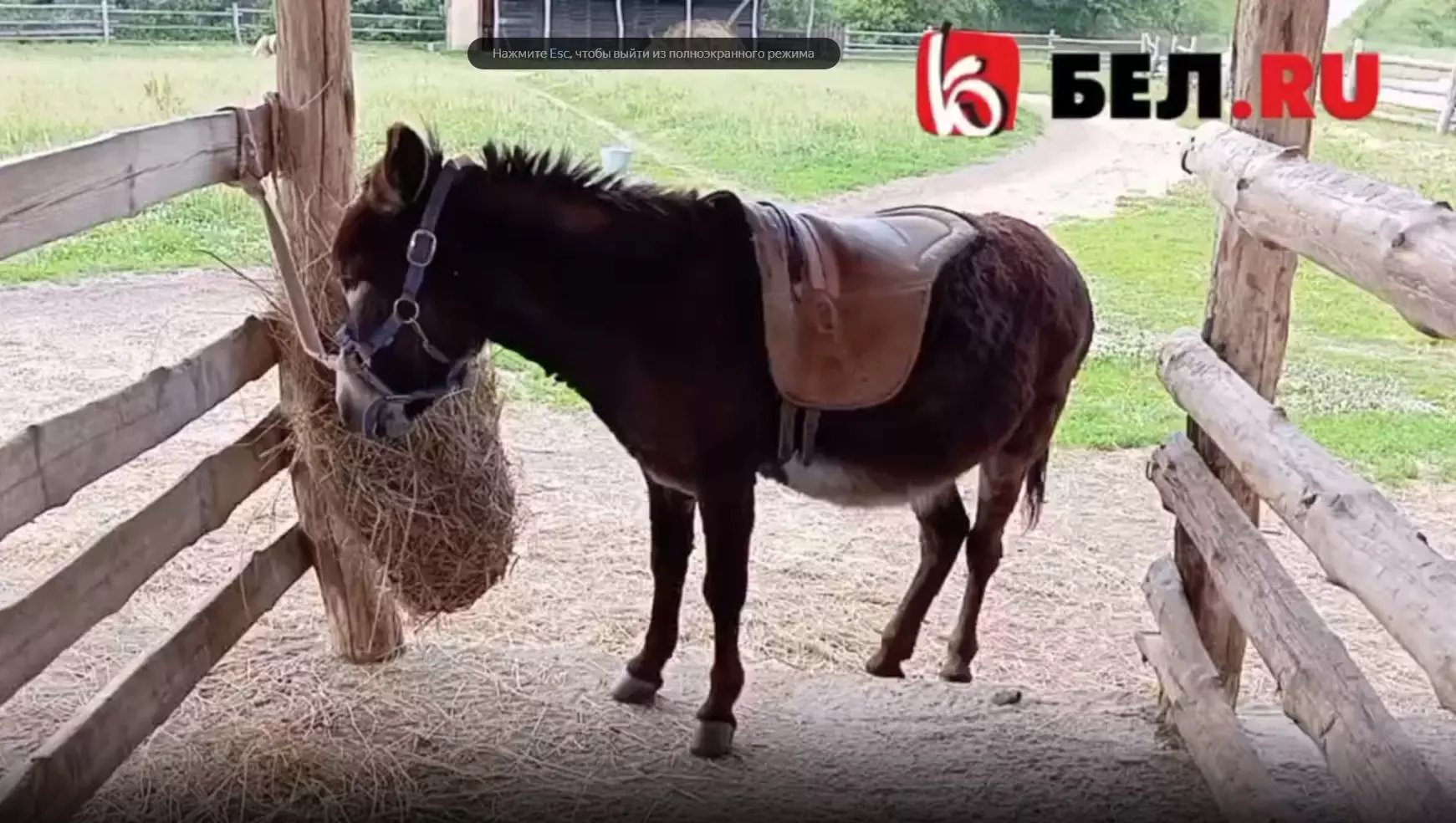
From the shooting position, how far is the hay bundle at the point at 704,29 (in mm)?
2475

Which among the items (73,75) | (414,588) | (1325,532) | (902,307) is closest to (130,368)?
(73,75)

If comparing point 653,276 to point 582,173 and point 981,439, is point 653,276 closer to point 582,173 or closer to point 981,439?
point 582,173

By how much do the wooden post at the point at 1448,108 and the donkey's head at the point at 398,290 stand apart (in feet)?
9.99

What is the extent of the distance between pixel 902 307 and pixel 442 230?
898 millimetres

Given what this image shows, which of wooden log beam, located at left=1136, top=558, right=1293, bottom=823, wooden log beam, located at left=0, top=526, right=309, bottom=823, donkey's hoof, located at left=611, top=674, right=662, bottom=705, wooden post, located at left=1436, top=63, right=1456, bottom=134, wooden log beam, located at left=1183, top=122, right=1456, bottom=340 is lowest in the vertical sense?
donkey's hoof, located at left=611, top=674, right=662, bottom=705

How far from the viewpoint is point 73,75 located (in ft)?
10.1

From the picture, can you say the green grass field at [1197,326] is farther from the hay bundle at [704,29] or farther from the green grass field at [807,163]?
the hay bundle at [704,29]

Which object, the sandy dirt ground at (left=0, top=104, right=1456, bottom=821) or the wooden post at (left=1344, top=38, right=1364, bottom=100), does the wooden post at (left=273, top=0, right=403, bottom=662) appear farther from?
the wooden post at (left=1344, top=38, right=1364, bottom=100)

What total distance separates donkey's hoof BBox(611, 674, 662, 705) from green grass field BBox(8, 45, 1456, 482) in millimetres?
1062

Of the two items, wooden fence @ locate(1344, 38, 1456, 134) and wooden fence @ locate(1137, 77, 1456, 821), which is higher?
wooden fence @ locate(1344, 38, 1456, 134)

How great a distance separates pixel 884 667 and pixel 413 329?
1.50m

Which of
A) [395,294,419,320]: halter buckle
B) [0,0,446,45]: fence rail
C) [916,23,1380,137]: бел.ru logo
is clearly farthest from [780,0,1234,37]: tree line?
[395,294,419,320]: halter buckle

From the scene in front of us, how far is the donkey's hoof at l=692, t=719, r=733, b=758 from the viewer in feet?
8.29

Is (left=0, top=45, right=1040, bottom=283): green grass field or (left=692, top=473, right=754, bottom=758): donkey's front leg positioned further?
(left=0, top=45, right=1040, bottom=283): green grass field
